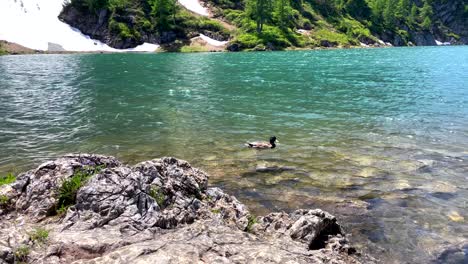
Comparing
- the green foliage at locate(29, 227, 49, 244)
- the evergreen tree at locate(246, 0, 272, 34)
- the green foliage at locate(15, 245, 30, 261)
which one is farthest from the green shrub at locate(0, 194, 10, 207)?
the evergreen tree at locate(246, 0, 272, 34)

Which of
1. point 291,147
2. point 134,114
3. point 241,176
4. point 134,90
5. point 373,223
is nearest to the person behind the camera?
point 373,223

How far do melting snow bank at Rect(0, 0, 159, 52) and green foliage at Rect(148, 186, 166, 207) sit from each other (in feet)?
468

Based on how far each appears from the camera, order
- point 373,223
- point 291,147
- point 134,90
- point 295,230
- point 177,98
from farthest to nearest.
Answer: point 134,90, point 177,98, point 291,147, point 373,223, point 295,230

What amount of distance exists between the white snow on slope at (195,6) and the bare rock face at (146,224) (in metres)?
187

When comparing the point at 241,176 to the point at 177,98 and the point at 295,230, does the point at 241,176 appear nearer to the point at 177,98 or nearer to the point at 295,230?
the point at 295,230

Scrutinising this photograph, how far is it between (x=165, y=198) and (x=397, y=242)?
773cm

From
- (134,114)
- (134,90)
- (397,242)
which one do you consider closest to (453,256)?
(397,242)

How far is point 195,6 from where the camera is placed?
639 ft

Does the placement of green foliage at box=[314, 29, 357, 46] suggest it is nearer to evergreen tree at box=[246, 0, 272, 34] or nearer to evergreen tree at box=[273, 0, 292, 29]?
evergreen tree at box=[273, 0, 292, 29]

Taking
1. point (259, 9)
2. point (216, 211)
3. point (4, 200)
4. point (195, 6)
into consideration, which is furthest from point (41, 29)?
point (216, 211)

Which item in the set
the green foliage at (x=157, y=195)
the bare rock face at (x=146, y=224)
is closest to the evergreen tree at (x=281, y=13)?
the bare rock face at (x=146, y=224)

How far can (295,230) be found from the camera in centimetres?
1105

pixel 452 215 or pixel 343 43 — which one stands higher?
pixel 343 43

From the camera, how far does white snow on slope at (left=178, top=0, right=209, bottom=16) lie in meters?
190
